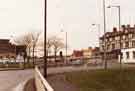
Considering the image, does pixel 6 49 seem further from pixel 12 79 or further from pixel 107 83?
pixel 107 83

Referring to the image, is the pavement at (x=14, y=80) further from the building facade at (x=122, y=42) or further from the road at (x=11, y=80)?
the building facade at (x=122, y=42)

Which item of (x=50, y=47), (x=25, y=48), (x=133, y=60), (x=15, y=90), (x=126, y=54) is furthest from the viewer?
(x=50, y=47)

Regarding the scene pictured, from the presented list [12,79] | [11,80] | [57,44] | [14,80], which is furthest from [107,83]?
[57,44]

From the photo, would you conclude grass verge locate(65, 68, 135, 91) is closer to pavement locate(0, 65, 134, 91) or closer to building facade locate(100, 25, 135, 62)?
pavement locate(0, 65, 134, 91)

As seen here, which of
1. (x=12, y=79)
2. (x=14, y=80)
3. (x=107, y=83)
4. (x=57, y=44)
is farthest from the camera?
(x=57, y=44)

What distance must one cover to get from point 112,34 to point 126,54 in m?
54.5

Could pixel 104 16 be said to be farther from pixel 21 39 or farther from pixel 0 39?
pixel 0 39

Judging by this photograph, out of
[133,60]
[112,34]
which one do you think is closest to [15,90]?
[133,60]

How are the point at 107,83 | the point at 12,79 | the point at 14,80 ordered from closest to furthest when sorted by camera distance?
the point at 107,83, the point at 14,80, the point at 12,79

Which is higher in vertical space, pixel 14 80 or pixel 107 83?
pixel 107 83

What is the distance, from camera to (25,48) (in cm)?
10519

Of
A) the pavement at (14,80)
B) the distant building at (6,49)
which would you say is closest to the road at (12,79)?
the pavement at (14,80)

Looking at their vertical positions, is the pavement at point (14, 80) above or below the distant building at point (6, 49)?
below

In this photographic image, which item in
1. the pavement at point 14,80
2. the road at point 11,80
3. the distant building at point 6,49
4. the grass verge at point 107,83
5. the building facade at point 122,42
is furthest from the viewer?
the distant building at point 6,49
